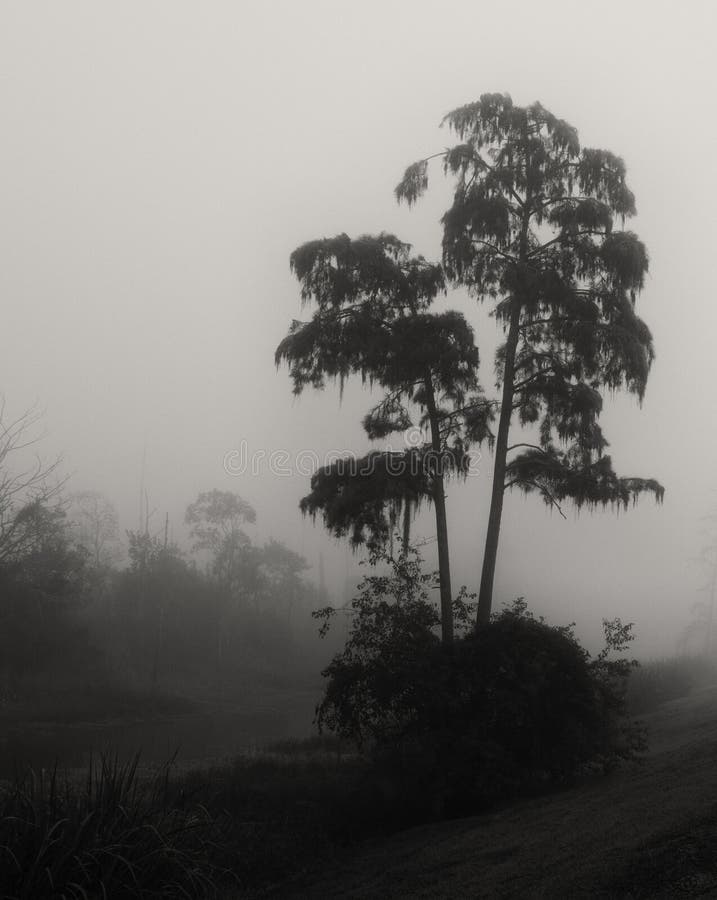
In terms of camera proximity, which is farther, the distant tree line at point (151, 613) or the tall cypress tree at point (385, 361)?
the distant tree line at point (151, 613)

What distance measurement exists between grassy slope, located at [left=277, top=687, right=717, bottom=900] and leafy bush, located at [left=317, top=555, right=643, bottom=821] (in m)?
0.94

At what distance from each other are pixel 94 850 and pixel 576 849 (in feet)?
16.3

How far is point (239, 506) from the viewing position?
244 ft

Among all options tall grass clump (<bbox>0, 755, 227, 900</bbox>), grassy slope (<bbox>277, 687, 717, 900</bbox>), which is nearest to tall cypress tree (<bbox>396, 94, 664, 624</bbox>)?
grassy slope (<bbox>277, 687, 717, 900</bbox>)

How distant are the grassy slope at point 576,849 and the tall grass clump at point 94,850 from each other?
8.33ft

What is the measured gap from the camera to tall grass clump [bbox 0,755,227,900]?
6.62 m

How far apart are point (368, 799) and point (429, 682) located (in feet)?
8.25

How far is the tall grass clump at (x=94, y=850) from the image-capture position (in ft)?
21.7

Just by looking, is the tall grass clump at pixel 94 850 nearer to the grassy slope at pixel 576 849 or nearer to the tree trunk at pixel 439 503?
the grassy slope at pixel 576 849

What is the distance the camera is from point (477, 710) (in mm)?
14734

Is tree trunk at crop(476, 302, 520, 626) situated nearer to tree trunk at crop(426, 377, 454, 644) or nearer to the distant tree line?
tree trunk at crop(426, 377, 454, 644)

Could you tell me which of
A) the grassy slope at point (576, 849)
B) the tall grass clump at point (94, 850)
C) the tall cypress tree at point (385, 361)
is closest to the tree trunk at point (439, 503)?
the tall cypress tree at point (385, 361)

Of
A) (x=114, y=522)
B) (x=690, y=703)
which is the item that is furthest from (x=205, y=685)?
(x=690, y=703)

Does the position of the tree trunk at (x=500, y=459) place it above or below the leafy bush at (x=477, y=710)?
above
